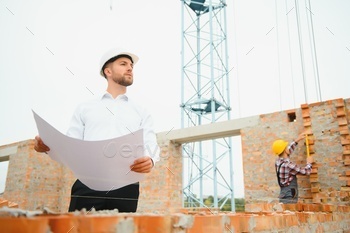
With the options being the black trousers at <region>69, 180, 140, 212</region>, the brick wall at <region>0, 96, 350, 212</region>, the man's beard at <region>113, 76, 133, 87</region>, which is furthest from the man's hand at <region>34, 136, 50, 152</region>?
the brick wall at <region>0, 96, 350, 212</region>

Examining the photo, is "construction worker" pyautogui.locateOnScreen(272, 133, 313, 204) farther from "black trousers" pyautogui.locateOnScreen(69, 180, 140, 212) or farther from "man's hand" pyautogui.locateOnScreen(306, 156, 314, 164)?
"black trousers" pyautogui.locateOnScreen(69, 180, 140, 212)

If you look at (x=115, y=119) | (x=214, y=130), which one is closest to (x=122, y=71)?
(x=115, y=119)

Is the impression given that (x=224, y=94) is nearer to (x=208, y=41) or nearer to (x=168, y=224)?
(x=208, y=41)

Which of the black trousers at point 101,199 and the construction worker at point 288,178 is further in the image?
the construction worker at point 288,178

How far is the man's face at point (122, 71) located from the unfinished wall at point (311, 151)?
13.5 feet

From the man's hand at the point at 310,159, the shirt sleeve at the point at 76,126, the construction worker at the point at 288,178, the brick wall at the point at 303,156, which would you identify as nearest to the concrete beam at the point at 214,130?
the brick wall at the point at 303,156

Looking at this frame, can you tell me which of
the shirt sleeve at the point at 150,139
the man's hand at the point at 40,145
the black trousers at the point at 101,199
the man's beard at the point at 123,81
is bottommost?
the black trousers at the point at 101,199

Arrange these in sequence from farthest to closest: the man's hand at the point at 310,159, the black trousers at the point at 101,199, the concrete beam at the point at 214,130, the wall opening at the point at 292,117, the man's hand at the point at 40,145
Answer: the concrete beam at the point at 214,130 → the wall opening at the point at 292,117 → the man's hand at the point at 310,159 → the black trousers at the point at 101,199 → the man's hand at the point at 40,145

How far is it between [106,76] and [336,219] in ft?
8.83

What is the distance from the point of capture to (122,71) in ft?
4.99

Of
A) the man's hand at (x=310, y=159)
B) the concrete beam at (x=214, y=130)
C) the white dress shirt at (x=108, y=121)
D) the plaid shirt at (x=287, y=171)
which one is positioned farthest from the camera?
the concrete beam at (x=214, y=130)

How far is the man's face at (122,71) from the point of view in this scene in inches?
60.1

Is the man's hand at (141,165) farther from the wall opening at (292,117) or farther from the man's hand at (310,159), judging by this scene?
the wall opening at (292,117)

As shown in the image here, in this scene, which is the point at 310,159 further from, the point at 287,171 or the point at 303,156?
the point at 287,171
